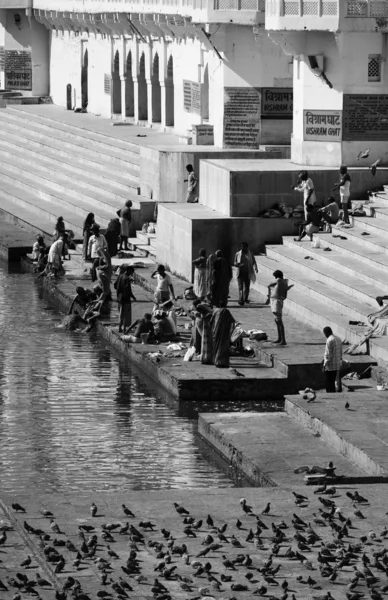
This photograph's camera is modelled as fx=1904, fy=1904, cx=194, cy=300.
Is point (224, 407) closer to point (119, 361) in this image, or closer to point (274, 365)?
point (274, 365)

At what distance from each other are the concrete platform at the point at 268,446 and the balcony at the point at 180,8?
16.6 m

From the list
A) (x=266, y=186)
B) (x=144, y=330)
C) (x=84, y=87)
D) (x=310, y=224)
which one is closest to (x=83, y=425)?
(x=144, y=330)

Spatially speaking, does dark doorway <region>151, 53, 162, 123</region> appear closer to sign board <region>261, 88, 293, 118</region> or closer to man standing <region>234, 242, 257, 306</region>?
sign board <region>261, 88, 293, 118</region>

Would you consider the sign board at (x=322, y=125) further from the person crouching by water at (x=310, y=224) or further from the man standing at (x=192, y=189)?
the person crouching by water at (x=310, y=224)

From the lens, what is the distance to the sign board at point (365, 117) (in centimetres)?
3136

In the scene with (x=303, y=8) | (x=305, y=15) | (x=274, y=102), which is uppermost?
(x=303, y=8)

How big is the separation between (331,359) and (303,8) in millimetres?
11056

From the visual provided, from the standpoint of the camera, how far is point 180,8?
1649 inches

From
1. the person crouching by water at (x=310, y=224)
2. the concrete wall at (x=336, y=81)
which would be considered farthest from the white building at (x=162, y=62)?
the person crouching by water at (x=310, y=224)

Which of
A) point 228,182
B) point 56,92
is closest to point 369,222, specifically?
point 228,182

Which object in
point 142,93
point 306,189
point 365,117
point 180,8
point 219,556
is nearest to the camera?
point 219,556

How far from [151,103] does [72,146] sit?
3.47 meters

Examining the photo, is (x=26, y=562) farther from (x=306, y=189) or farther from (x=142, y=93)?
(x=142, y=93)

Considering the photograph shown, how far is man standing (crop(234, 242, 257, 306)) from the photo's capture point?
1070 inches
